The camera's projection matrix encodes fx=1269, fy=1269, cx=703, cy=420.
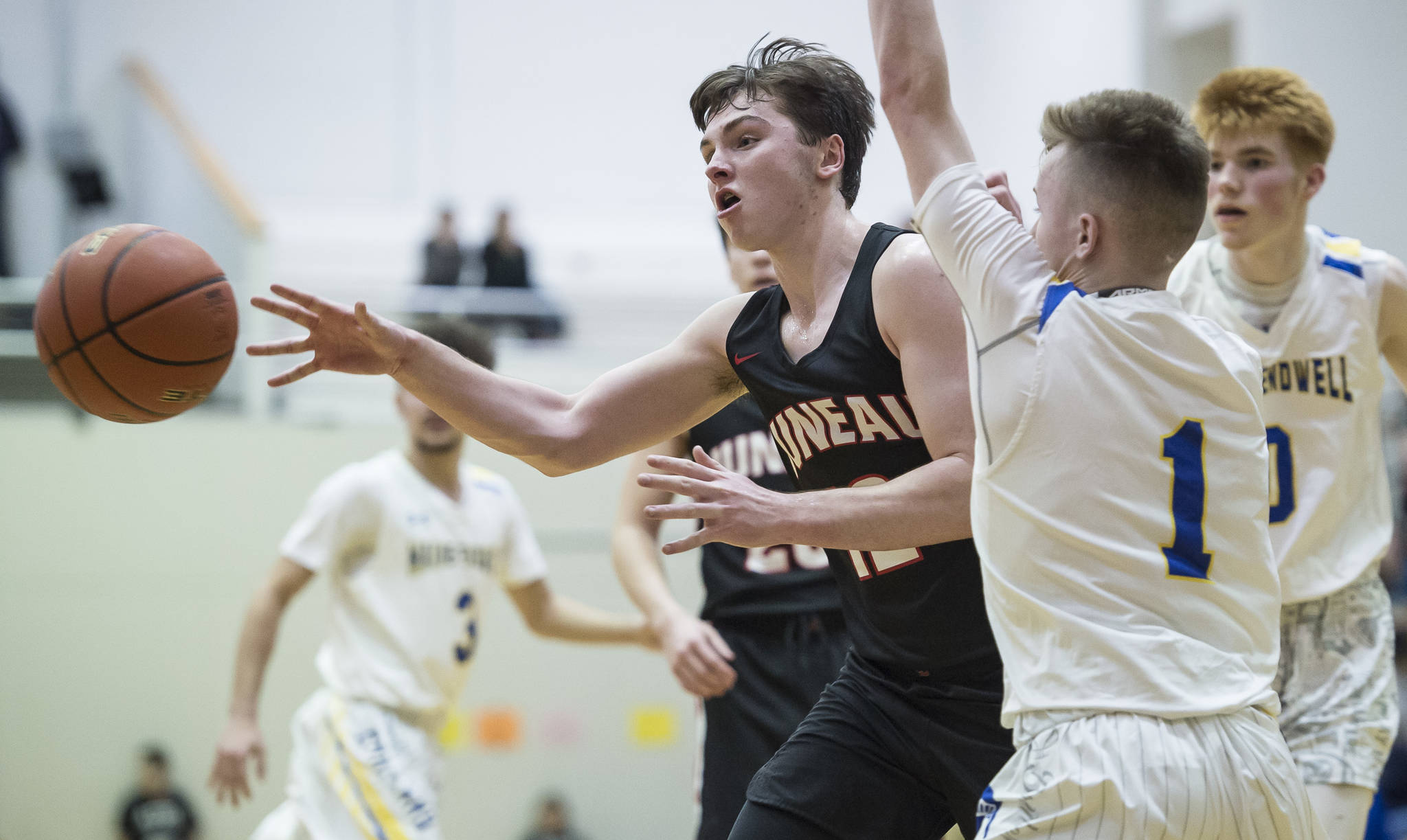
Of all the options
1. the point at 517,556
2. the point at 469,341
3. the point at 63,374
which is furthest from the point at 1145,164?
the point at 517,556

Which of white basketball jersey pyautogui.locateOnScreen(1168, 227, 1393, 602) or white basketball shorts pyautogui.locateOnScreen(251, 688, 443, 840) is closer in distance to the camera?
white basketball jersey pyautogui.locateOnScreen(1168, 227, 1393, 602)

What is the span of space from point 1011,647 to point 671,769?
23.0ft

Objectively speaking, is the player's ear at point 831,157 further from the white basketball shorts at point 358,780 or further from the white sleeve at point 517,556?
the white basketball shorts at point 358,780

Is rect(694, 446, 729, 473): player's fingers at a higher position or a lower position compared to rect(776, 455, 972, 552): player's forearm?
higher

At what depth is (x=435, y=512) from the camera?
16.7 ft

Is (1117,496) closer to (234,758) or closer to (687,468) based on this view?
(687,468)

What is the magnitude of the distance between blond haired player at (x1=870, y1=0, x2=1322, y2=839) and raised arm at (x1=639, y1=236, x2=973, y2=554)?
0.75 feet

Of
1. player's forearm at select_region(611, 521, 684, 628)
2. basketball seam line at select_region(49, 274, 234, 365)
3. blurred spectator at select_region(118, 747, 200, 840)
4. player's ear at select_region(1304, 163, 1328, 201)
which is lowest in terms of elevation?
blurred spectator at select_region(118, 747, 200, 840)

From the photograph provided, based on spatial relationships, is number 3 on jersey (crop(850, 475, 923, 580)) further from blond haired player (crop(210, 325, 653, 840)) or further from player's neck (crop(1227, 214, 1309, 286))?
blond haired player (crop(210, 325, 653, 840))

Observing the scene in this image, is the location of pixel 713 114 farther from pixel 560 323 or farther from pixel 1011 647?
pixel 560 323

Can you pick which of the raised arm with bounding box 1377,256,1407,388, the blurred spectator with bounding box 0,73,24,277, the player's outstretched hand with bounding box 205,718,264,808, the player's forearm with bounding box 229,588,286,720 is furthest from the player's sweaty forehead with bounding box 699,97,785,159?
the blurred spectator with bounding box 0,73,24,277

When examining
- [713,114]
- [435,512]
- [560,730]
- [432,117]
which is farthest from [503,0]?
[713,114]

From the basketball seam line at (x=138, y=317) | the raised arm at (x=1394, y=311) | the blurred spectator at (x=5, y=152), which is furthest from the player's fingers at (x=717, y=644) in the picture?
the blurred spectator at (x=5, y=152)

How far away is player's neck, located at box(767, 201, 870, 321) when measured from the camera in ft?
9.39
